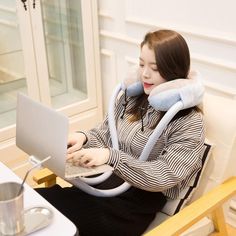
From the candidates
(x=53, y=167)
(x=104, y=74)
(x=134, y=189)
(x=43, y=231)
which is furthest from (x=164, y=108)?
(x=104, y=74)

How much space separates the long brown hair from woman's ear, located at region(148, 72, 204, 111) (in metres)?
0.04

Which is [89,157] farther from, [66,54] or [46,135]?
[66,54]

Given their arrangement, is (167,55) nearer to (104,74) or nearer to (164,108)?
(164,108)

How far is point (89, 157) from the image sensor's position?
1132 mm

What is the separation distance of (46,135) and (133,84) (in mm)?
556

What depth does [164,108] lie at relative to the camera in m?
1.31

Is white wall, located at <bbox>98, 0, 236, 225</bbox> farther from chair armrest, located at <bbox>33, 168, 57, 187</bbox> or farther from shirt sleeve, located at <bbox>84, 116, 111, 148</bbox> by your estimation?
chair armrest, located at <bbox>33, 168, 57, 187</bbox>

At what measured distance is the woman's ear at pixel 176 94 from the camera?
4.18ft

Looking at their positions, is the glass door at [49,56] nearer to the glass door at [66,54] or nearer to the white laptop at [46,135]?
the glass door at [66,54]

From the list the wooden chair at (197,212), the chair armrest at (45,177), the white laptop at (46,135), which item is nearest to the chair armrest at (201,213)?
the wooden chair at (197,212)

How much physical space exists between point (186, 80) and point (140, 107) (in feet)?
0.75

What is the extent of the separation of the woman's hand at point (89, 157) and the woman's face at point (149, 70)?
13.5 inches

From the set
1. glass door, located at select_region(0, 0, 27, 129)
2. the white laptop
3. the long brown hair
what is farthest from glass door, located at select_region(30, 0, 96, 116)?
the white laptop

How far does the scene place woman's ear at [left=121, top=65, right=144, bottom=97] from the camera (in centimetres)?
148
